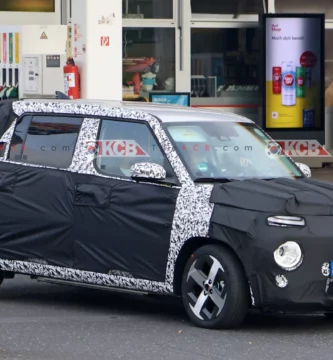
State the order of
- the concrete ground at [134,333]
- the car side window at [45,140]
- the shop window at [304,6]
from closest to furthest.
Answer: the concrete ground at [134,333]
the car side window at [45,140]
the shop window at [304,6]

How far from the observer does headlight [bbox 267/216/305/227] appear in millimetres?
8195

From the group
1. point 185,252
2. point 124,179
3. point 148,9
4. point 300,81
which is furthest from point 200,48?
point 185,252

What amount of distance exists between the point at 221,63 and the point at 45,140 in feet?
42.9

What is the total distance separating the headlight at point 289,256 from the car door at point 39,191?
1.84 metres

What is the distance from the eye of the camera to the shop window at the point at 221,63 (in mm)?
22312

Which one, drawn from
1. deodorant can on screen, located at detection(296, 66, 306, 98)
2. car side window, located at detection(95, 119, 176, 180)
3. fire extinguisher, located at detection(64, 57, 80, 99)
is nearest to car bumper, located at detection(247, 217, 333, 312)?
car side window, located at detection(95, 119, 176, 180)

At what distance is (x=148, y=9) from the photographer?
22109 mm

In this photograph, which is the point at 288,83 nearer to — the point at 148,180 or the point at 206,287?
the point at 148,180

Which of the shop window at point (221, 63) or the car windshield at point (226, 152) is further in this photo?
the shop window at point (221, 63)

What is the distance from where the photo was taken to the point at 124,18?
2186 cm

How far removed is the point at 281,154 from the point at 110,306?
189cm

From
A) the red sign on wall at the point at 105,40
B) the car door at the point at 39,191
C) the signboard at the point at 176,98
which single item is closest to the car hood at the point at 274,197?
the car door at the point at 39,191

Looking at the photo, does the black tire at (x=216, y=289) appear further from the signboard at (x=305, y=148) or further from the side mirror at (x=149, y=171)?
the signboard at (x=305, y=148)

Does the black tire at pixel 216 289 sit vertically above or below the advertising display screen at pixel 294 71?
below
